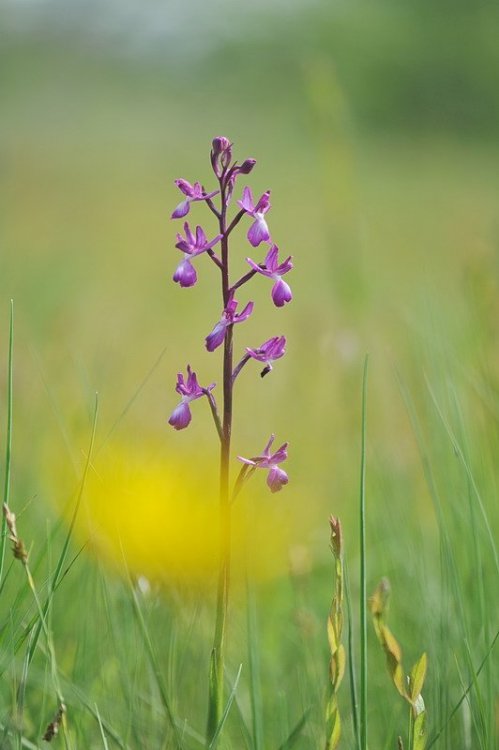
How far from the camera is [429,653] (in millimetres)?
986

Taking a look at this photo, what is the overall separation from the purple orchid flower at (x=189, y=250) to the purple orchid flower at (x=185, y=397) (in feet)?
0.21

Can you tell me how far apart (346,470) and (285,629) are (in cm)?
59

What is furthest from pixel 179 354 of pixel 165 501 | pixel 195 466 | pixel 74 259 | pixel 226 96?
pixel 226 96

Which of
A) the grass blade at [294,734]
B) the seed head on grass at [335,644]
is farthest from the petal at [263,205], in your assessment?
the grass blade at [294,734]

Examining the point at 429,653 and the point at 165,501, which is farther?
the point at 165,501

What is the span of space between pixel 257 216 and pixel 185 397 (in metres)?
0.14

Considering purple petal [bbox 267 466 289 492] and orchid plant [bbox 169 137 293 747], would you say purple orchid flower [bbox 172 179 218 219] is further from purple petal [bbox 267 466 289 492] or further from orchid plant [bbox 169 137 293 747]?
purple petal [bbox 267 466 289 492]

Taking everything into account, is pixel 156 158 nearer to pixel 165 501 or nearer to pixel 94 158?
pixel 94 158

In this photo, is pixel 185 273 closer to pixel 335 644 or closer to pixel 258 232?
pixel 258 232

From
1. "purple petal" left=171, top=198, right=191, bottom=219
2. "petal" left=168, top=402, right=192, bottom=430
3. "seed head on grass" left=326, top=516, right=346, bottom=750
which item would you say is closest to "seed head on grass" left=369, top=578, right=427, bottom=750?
"seed head on grass" left=326, top=516, right=346, bottom=750

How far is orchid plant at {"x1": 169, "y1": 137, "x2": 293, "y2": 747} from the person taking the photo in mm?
670

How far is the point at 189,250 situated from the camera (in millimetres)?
732

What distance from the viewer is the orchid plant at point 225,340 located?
0.67 m

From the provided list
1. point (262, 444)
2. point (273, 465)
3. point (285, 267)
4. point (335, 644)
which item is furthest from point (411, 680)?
point (262, 444)
